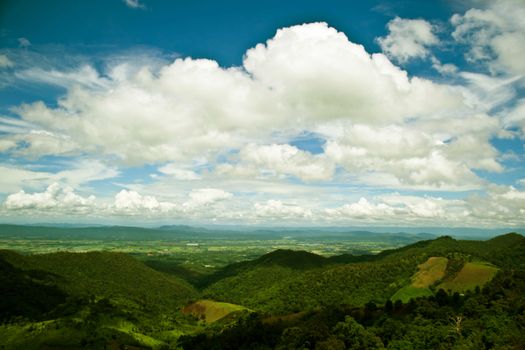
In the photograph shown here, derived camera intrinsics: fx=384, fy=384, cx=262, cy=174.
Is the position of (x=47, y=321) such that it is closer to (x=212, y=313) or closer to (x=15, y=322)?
(x=15, y=322)

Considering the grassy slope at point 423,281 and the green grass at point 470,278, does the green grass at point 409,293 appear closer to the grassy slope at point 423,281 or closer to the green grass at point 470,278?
the grassy slope at point 423,281

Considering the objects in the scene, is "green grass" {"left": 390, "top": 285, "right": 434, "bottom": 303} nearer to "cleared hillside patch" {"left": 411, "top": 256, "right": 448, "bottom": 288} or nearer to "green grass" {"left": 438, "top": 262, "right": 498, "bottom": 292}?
"cleared hillside patch" {"left": 411, "top": 256, "right": 448, "bottom": 288}

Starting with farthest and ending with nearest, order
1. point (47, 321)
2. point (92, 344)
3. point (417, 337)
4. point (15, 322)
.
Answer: point (15, 322), point (47, 321), point (92, 344), point (417, 337)

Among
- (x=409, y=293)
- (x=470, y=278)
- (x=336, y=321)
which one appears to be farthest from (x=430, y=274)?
(x=336, y=321)

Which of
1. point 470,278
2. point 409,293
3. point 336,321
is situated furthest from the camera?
point 409,293

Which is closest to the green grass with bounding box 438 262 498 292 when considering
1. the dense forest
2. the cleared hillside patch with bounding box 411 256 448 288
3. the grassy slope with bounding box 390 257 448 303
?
the dense forest

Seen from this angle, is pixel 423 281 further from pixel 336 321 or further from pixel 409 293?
pixel 336 321

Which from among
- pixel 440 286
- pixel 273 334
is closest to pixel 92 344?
pixel 273 334

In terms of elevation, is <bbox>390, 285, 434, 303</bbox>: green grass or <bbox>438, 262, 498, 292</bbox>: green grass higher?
<bbox>438, 262, 498, 292</bbox>: green grass
